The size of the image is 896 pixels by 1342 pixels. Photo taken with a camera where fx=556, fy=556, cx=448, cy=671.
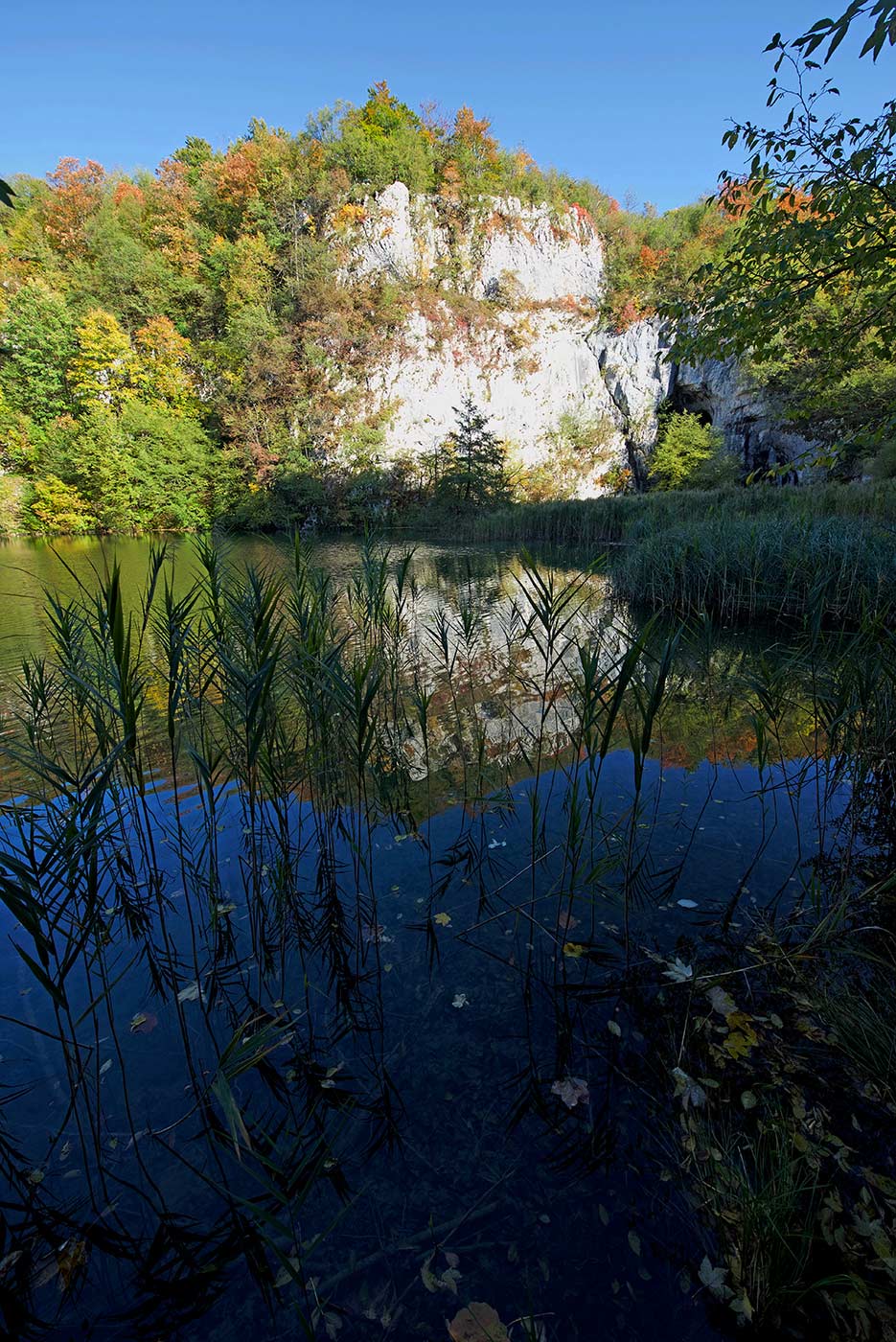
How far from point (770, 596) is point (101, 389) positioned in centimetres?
3385

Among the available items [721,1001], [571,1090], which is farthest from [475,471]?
[571,1090]

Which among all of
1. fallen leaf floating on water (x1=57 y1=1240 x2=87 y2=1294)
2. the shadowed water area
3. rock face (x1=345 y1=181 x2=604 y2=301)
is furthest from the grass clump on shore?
rock face (x1=345 y1=181 x2=604 y2=301)

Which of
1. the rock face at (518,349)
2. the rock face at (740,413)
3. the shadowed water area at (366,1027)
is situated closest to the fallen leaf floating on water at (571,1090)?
the shadowed water area at (366,1027)

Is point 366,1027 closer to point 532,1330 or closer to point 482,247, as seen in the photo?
point 532,1330

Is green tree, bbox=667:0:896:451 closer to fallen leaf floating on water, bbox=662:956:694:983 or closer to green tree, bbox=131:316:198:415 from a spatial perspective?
fallen leaf floating on water, bbox=662:956:694:983

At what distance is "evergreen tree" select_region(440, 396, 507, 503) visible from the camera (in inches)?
1162

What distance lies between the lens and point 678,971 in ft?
7.76

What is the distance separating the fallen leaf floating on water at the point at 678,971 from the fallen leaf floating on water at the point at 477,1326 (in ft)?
4.28

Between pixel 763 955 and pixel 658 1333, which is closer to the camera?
pixel 658 1333

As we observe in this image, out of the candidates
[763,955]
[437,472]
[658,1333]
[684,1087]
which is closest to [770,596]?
[763,955]

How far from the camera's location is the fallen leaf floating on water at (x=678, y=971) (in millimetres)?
2316

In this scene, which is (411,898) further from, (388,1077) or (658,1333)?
(658,1333)

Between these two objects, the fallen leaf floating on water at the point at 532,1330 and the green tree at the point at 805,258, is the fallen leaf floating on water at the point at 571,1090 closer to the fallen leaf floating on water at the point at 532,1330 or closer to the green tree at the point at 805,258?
the fallen leaf floating on water at the point at 532,1330

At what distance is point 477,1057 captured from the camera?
2.06 meters
